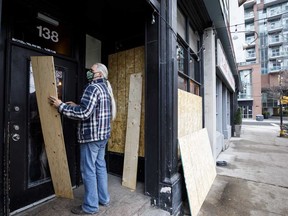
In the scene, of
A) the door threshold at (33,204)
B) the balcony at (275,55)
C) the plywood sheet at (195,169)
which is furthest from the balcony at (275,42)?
the door threshold at (33,204)

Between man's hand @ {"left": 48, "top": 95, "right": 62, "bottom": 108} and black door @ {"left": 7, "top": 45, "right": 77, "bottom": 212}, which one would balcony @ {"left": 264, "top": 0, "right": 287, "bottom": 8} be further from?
man's hand @ {"left": 48, "top": 95, "right": 62, "bottom": 108}

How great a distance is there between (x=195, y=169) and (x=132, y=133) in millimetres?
1228

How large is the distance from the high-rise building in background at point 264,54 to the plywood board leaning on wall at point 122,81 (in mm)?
36378

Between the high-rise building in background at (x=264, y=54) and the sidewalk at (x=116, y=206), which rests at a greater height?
the high-rise building in background at (x=264, y=54)

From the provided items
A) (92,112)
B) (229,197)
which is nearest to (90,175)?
(92,112)

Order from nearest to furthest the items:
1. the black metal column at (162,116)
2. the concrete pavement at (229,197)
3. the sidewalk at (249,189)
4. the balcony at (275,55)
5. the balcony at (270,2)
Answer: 1. the concrete pavement at (229,197)
2. the black metal column at (162,116)
3. the sidewalk at (249,189)
4. the balcony at (270,2)
5. the balcony at (275,55)

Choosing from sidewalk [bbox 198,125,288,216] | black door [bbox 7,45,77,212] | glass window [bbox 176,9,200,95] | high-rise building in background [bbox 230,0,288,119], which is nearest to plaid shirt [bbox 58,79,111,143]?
black door [bbox 7,45,77,212]

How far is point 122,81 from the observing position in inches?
130

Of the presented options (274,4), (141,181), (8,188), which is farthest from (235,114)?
(274,4)

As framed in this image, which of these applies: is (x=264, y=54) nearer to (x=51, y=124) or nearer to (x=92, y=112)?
(x=92, y=112)

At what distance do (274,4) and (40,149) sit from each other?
1995 inches

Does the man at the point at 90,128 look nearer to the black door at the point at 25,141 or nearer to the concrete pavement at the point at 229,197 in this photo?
the concrete pavement at the point at 229,197

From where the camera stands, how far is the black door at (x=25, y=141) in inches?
84.1

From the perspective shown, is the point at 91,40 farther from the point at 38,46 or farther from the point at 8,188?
the point at 8,188
